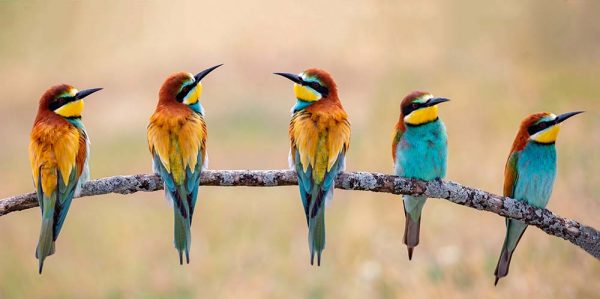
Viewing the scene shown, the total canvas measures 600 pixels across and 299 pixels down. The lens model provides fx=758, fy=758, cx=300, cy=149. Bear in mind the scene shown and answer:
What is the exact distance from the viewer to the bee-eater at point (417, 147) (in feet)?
9.69

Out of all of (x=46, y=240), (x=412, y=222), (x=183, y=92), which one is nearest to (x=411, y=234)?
(x=412, y=222)

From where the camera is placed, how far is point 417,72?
4.61 metres

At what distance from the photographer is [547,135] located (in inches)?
119

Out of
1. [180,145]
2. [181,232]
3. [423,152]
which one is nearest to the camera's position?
[181,232]

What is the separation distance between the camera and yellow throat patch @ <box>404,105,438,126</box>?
119 inches

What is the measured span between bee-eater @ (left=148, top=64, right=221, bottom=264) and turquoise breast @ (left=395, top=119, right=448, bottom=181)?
2.59 ft

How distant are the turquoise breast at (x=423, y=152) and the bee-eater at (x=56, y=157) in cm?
120

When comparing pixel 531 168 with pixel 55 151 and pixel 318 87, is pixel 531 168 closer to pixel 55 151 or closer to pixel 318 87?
pixel 318 87

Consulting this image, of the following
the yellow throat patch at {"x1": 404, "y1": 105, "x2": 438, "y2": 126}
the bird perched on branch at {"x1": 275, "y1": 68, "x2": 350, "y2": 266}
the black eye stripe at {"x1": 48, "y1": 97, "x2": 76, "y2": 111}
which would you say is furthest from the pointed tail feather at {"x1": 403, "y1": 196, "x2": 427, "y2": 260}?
the black eye stripe at {"x1": 48, "y1": 97, "x2": 76, "y2": 111}

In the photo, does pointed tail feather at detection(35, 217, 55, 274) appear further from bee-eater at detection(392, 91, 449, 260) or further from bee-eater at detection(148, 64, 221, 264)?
bee-eater at detection(392, 91, 449, 260)

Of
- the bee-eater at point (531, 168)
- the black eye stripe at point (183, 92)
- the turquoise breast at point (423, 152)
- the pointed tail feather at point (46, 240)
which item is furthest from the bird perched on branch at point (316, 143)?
the pointed tail feather at point (46, 240)

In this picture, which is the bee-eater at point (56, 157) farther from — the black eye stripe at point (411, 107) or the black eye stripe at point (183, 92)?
the black eye stripe at point (411, 107)

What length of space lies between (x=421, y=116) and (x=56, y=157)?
1.40 m

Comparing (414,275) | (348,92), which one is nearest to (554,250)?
(414,275)
